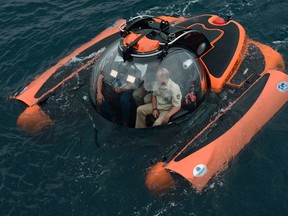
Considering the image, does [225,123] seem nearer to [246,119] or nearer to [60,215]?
[246,119]

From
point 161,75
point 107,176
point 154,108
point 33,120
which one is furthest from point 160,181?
point 33,120

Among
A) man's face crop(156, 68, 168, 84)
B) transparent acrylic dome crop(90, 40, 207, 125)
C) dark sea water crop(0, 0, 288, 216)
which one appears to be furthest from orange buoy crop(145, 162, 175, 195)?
man's face crop(156, 68, 168, 84)

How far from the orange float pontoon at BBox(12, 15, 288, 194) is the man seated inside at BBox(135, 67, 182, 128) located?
13cm

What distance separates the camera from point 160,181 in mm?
7000

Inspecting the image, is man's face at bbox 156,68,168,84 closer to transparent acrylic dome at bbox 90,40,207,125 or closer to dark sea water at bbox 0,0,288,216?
transparent acrylic dome at bbox 90,40,207,125

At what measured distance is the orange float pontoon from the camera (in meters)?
7.23

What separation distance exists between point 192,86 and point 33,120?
3.56 m

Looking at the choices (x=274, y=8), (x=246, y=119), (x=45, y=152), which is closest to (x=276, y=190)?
(x=246, y=119)

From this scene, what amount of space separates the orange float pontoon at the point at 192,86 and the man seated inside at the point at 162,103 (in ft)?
0.44

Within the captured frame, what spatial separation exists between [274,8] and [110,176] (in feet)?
27.2

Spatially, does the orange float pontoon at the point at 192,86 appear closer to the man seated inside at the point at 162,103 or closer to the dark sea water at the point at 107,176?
the man seated inside at the point at 162,103

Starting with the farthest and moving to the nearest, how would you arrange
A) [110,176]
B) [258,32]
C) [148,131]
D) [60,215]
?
[258,32] → [148,131] → [110,176] → [60,215]

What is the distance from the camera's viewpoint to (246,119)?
7.84m

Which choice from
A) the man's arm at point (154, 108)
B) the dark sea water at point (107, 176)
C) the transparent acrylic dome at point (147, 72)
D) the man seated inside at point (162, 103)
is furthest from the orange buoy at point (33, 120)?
the man's arm at point (154, 108)
